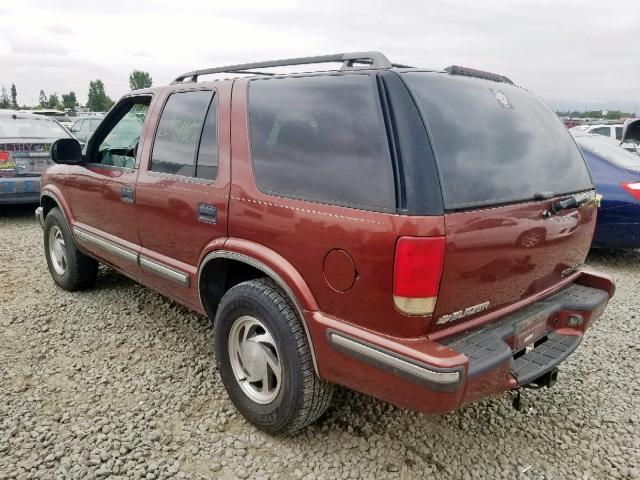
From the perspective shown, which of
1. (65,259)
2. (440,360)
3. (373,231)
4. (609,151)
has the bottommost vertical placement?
(65,259)

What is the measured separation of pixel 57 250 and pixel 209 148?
2647 millimetres

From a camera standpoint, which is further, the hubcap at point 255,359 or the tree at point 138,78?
the tree at point 138,78

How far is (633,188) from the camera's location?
17.7 ft

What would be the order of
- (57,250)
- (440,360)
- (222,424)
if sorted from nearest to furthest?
(440,360) < (222,424) < (57,250)

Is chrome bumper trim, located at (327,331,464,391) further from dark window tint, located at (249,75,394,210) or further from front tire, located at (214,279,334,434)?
dark window tint, located at (249,75,394,210)

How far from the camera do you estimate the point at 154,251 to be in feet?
10.8

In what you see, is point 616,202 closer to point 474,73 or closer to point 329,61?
point 474,73

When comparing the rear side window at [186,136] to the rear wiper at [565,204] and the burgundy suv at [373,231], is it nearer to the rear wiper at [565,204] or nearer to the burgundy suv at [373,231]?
the burgundy suv at [373,231]

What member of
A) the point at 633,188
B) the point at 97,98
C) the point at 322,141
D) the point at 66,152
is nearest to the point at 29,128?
the point at 66,152

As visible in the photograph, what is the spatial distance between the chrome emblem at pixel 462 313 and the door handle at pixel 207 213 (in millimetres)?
1289

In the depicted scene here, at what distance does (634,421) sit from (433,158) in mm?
2045

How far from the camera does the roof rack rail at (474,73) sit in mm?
2461

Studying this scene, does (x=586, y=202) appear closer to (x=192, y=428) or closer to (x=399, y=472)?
(x=399, y=472)

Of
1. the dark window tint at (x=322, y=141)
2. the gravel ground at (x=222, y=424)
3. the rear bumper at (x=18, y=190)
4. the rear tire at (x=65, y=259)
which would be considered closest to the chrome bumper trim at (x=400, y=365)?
the dark window tint at (x=322, y=141)
